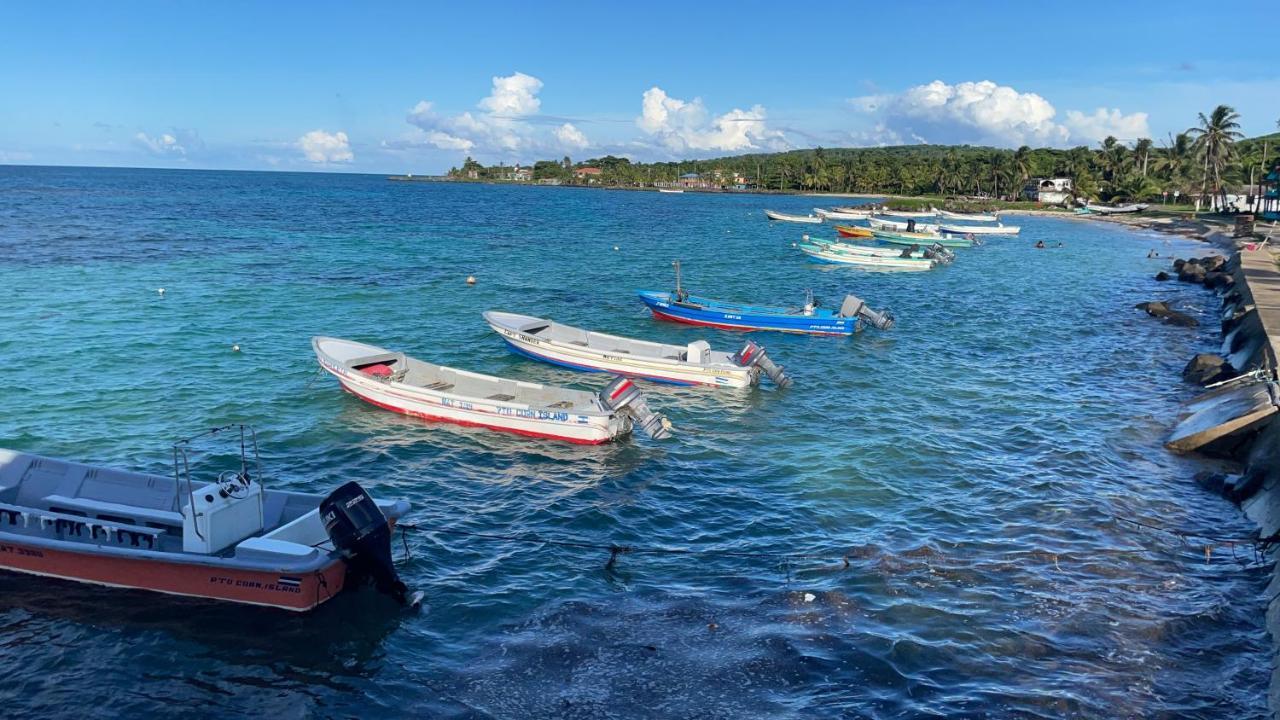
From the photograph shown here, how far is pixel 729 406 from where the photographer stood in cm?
2683

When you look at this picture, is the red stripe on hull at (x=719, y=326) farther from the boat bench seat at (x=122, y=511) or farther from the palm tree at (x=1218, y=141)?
the palm tree at (x=1218, y=141)

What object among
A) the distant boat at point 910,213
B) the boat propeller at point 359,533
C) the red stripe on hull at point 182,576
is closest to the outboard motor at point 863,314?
the boat propeller at point 359,533

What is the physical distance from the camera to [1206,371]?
29281 millimetres

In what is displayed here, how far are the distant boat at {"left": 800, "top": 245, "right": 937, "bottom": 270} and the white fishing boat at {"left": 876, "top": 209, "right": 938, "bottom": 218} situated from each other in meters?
55.3

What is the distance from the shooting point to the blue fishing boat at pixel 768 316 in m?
38.7

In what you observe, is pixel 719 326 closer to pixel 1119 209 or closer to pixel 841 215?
pixel 841 215

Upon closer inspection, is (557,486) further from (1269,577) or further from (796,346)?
(796,346)

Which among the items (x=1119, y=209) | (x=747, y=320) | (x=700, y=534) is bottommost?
(x=700, y=534)

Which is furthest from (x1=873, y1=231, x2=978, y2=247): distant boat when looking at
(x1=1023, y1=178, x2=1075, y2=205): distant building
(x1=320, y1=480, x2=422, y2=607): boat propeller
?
(x1=1023, y1=178, x2=1075, y2=205): distant building

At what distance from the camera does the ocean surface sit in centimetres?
1217

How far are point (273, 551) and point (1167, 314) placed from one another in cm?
4454

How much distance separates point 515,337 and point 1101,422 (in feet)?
65.6

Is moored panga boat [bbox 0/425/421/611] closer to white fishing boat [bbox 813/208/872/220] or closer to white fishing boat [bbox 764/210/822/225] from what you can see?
white fishing boat [bbox 764/210/822/225]

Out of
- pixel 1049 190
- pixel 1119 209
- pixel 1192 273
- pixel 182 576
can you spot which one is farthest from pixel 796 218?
pixel 182 576
